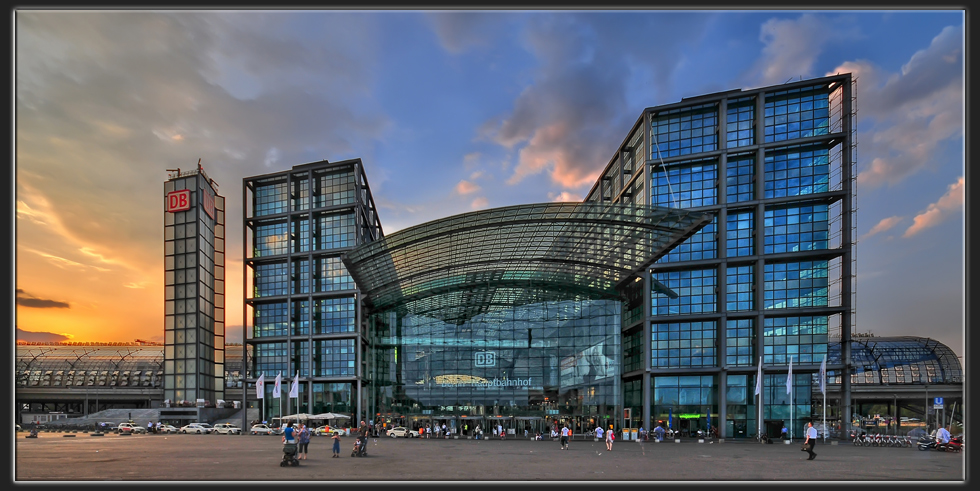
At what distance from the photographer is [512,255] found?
64812 mm

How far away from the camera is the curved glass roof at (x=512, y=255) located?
2101 inches

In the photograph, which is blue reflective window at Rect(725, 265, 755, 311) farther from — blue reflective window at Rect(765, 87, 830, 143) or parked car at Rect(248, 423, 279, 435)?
parked car at Rect(248, 423, 279, 435)

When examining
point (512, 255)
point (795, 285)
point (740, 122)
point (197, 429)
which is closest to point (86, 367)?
point (197, 429)

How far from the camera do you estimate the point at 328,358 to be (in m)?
79.2

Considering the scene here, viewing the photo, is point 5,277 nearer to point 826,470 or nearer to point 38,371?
point 826,470

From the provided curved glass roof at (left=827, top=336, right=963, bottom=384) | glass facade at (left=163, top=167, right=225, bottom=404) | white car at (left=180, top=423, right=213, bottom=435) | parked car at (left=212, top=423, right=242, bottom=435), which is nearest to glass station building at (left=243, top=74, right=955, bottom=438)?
parked car at (left=212, top=423, right=242, bottom=435)

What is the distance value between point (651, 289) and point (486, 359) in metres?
18.5

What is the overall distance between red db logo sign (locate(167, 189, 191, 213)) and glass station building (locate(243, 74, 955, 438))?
148 ft

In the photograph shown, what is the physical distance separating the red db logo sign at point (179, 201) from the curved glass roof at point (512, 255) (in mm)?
48716

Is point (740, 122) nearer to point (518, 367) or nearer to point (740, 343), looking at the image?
point (740, 343)

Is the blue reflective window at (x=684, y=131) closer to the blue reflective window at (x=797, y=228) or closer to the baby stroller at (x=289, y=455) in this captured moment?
the blue reflective window at (x=797, y=228)

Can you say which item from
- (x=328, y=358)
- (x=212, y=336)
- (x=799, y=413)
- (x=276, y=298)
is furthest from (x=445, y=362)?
(x=212, y=336)

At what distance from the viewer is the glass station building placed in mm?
59156

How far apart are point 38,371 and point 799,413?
424 feet
